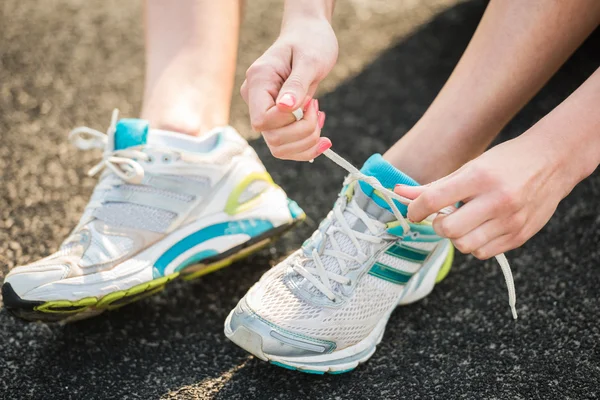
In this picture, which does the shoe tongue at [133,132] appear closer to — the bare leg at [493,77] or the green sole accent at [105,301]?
the green sole accent at [105,301]

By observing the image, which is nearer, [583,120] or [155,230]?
[583,120]

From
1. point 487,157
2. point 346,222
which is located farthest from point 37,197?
point 487,157

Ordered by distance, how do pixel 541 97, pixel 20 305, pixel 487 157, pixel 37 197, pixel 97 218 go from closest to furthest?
pixel 487 157 < pixel 20 305 < pixel 97 218 < pixel 37 197 < pixel 541 97

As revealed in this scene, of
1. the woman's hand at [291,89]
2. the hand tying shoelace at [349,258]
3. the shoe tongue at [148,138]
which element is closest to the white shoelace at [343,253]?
the hand tying shoelace at [349,258]

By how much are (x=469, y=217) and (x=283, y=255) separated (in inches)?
18.0

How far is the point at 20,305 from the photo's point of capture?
833mm

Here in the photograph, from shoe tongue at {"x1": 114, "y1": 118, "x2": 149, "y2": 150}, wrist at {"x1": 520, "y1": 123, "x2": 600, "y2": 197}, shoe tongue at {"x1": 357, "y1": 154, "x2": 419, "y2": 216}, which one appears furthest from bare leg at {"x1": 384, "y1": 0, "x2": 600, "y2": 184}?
shoe tongue at {"x1": 114, "y1": 118, "x2": 149, "y2": 150}

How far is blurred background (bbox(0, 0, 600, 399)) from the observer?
2.76 feet

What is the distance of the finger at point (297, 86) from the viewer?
71 cm

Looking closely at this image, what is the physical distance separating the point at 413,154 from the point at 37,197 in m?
0.69

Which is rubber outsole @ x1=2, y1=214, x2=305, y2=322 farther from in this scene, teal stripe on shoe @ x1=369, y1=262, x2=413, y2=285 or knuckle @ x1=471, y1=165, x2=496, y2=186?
knuckle @ x1=471, y1=165, x2=496, y2=186

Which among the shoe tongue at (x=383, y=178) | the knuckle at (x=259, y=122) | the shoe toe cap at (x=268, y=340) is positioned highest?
the knuckle at (x=259, y=122)

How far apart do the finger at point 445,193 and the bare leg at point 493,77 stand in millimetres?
177

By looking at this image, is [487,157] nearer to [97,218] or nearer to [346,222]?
[346,222]
